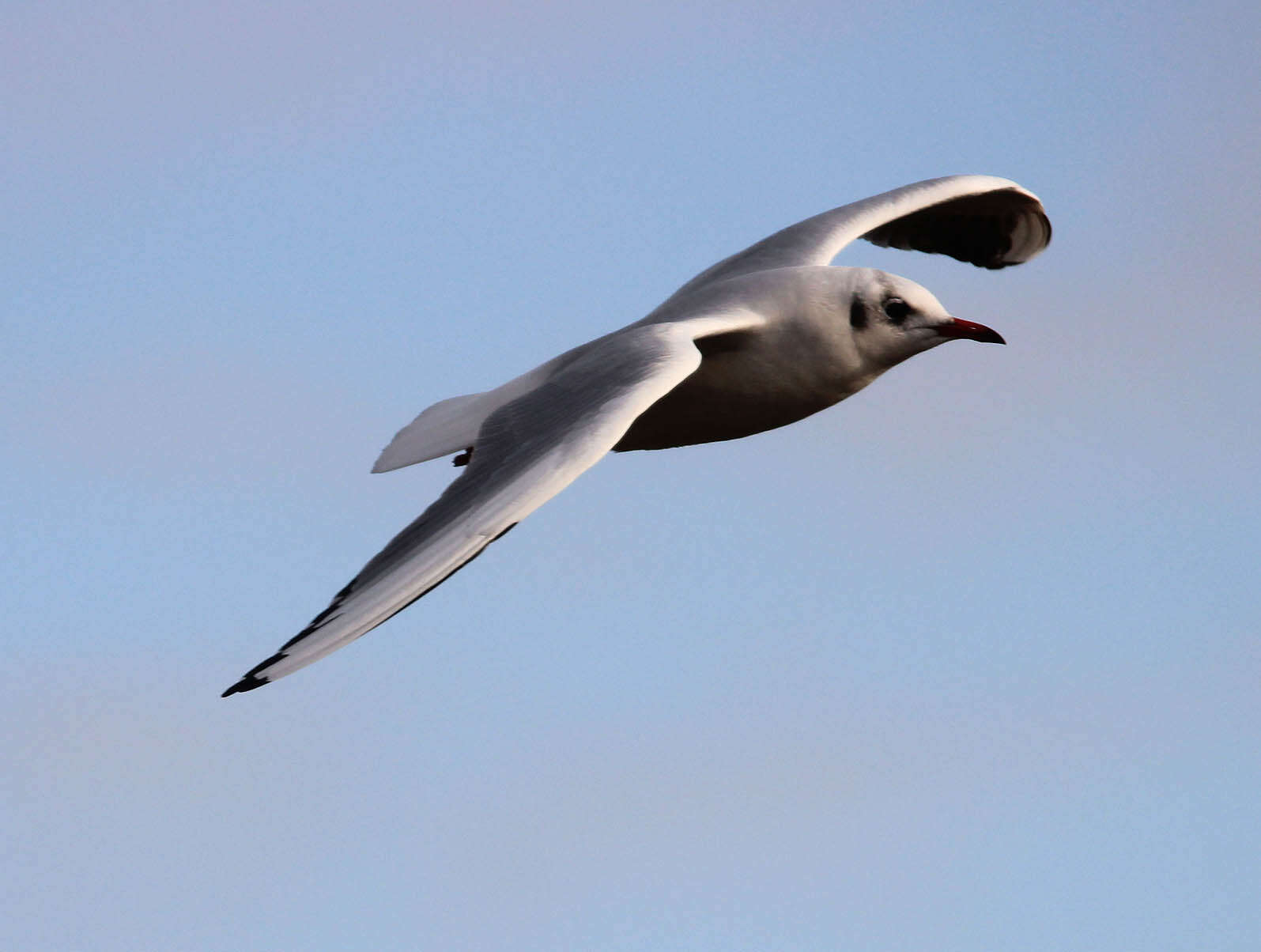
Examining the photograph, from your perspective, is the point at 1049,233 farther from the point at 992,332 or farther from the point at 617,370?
the point at 617,370

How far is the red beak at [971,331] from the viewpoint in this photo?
6766 millimetres

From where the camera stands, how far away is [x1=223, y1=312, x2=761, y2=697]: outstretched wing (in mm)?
4480

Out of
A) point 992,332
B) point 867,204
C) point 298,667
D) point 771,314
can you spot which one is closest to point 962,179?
point 867,204

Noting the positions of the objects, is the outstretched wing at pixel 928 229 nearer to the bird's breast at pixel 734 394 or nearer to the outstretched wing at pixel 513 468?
the bird's breast at pixel 734 394

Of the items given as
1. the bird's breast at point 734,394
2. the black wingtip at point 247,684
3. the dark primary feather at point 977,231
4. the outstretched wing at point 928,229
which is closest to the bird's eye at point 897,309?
the bird's breast at point 734,394

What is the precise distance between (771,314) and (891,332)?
557 mm

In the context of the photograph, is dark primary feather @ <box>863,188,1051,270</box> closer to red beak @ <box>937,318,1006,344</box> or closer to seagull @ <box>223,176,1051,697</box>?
seagull @ <box>223,176,1051,697</box>

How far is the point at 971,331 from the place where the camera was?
6.78 m

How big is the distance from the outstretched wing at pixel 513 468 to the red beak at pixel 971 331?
44.3 inches

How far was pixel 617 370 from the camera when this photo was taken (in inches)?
220

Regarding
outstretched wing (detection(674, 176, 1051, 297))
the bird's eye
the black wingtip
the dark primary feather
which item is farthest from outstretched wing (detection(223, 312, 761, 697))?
the dark primary feather

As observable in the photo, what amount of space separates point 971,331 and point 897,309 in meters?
0.37

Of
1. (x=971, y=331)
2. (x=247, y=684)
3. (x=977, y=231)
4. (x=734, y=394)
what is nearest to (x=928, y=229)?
(x=977, y=231)

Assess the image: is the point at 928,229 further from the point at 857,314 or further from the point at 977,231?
the point at 857,314
